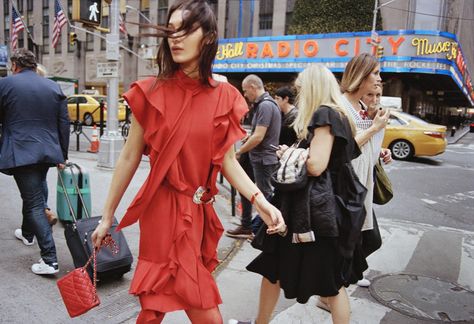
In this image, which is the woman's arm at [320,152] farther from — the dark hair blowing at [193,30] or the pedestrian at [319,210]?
the dark hair blowing at [193,30]

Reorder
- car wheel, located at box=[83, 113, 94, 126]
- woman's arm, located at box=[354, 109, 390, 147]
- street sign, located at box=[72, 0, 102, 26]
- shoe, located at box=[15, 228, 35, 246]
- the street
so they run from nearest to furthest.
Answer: woman's arm, located at box=[354, 109, 390, 147], shoe, located at box=[15, 228, 35, 246], the street, street sign, located at box=[72, 0, 102, 26], car wheel, located at box=[83, 113, 94, 126]

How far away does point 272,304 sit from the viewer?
288cm

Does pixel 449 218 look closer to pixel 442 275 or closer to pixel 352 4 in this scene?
pixel 442 275

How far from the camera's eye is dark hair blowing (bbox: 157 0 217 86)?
1908mm

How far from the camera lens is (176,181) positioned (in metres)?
1.92

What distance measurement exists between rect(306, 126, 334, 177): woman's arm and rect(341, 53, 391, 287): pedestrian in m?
0.54

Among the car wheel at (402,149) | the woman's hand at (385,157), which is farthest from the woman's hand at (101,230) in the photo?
the car wheel at (402,149)

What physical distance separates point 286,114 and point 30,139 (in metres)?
3.06

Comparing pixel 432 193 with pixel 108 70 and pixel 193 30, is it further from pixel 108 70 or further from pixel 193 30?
pixel 193 30

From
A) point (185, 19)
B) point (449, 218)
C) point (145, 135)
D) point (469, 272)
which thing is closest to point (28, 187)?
point (145, 135)

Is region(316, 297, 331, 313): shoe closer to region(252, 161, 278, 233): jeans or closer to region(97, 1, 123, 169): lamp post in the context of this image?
region(252, 161, 278, 233): jeans

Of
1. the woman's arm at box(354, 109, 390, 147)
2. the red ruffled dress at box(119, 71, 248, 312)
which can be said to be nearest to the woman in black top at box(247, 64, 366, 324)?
the woman's arm at box(354, 109, 390, 147)

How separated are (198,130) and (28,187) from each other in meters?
2.57

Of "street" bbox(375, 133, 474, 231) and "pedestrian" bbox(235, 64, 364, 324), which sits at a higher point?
"pedestrian" bbox(235, 64, 364, 324)
